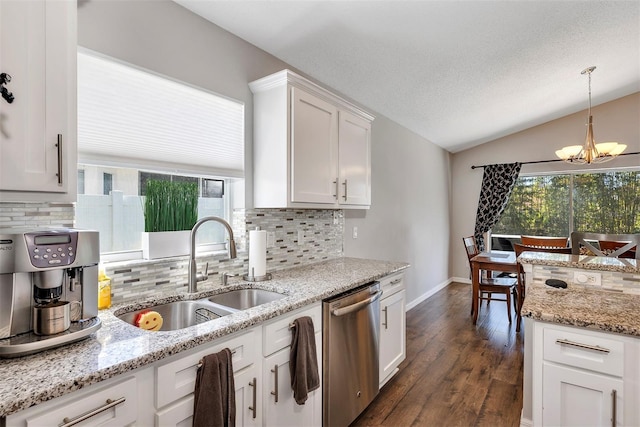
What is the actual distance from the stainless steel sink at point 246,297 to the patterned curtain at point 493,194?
4.84 meters

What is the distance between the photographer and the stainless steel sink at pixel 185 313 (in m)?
1.64

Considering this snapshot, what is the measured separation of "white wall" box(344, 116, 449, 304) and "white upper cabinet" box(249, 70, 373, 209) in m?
0.90

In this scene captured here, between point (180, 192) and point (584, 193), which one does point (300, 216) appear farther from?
point (584, 193)

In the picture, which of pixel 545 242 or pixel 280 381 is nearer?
pixel 280 381

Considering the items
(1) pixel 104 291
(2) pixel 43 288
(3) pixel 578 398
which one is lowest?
(3) pixel 578 398

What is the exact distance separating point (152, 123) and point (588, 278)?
2620 mm

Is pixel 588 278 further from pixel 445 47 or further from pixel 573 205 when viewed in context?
pixel 573 205

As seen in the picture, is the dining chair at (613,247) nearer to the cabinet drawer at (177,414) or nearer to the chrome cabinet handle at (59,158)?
the cabinet drawer at (177,414)

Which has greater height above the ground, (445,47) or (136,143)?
(445,47)

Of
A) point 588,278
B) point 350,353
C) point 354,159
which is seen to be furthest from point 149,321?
point 588,278

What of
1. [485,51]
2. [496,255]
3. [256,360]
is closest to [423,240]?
[496,255]

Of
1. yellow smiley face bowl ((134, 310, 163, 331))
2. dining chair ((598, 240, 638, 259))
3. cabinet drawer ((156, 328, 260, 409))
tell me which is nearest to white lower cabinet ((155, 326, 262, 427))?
cabinet drawer ((156, 328, 260, 409))

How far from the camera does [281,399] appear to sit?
1.58m

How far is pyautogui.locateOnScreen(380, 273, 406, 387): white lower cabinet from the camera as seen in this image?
2403 millimetres
